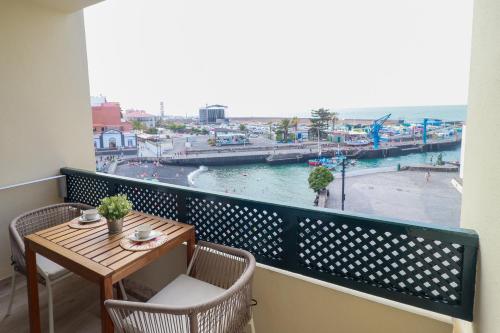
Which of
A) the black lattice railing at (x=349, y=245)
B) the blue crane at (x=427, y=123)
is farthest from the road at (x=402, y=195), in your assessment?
the black lattice railing at (x=349, y=245)

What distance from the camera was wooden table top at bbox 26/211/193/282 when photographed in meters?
1.49

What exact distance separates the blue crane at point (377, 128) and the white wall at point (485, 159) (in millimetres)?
1004

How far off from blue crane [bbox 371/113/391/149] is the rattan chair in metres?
2.49

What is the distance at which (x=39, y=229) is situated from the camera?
2449 mm

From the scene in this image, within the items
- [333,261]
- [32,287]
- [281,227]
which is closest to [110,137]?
[32,287]

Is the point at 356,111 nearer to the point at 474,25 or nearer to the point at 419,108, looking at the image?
the point at 419,108

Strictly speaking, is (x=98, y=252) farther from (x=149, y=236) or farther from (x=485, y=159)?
(x=485, y=159)

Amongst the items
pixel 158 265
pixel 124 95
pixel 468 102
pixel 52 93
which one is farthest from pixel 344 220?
pixel 124 95

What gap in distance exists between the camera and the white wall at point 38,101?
2.66 meters

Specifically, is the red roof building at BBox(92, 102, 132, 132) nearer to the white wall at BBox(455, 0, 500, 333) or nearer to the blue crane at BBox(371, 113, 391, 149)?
the blue crane at BBox(371, 113, 391, 149)

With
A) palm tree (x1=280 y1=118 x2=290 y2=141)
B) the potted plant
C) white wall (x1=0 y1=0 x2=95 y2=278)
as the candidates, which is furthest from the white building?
palm tree (x1=280 y1=118 x2=290 y2=141)

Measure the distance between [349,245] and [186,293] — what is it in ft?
3.34

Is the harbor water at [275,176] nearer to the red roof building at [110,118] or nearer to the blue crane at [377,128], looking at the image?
the blue crane at [377,128]

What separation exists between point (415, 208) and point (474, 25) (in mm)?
1366
